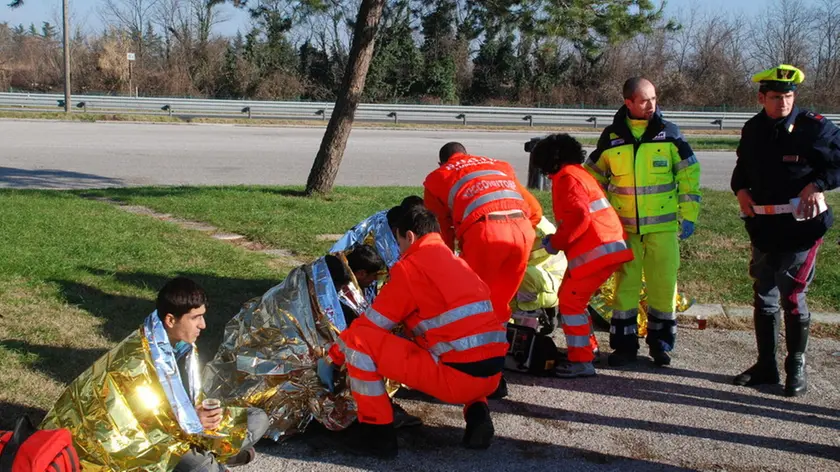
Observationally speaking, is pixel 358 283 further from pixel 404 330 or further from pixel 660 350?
pixel 660 350

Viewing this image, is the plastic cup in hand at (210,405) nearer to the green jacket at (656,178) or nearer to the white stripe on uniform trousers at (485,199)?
the white stripe on uniform trousers at (485,199)

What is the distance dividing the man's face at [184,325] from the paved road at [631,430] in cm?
74

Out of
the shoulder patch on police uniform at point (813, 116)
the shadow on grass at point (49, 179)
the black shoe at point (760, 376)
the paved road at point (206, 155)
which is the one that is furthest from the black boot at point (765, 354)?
the shadow on grass at point (49, 179)

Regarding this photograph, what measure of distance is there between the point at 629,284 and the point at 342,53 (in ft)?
141

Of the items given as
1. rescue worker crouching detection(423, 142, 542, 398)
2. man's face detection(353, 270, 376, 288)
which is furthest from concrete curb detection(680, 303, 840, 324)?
man's face detection(353, 270, 376, 288)

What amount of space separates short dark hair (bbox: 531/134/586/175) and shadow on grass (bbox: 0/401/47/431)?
3416mm

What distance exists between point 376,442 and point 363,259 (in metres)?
1.38

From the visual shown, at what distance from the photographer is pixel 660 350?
5781 mm

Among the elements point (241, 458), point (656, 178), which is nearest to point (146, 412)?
point (241, 458)

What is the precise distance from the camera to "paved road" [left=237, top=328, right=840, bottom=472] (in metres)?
4.24

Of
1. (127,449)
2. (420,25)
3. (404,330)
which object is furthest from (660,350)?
(420,25)

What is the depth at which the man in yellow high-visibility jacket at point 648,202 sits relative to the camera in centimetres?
558

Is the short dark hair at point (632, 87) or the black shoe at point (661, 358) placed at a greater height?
the short dark hair at point (632, 87)

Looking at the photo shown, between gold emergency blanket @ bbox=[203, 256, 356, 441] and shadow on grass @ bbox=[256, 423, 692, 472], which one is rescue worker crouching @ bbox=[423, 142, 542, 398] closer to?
shadow on grass @ bbox=[256, 423, 692, 472]
